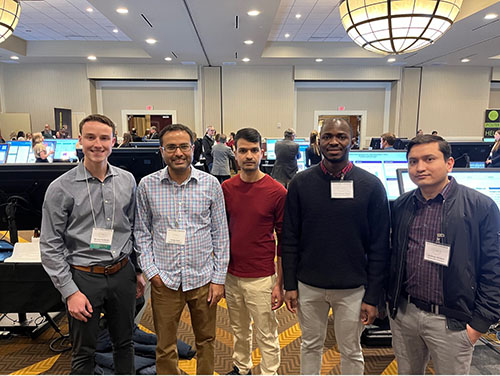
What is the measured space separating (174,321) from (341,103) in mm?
12323

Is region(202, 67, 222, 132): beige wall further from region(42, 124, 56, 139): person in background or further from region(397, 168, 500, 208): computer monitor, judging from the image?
region(397, 168, 500, 208): computer monitor

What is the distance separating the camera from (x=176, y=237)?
170 cm

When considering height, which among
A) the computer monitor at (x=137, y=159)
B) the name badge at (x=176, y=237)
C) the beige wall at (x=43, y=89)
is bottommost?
the name badge at (x=176, y=237)

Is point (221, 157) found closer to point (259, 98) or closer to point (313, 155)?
point (313, 155)

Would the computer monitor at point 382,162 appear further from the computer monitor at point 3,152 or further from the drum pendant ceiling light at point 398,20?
the computer monitor at point 3,152

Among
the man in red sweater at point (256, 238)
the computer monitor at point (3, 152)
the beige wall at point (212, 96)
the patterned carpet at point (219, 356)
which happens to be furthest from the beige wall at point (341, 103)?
the man in red sweater at point (256, 238)

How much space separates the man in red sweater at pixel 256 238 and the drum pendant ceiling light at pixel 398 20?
1418 millimetres

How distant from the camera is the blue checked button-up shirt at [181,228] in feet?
5.62

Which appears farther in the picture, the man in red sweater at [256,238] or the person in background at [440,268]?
the man in red sweater at [256,238]

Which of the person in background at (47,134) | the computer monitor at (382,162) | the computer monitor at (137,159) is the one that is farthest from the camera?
the person in background at (47,134)

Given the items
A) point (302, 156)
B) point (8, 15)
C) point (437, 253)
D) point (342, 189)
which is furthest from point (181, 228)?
point (302, 156)

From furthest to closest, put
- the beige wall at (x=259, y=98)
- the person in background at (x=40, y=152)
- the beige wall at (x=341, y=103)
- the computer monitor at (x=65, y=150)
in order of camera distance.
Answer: the beige wall at (x=341, y=103), the beige wall at (x=259, y=98), the computer monitor at (x=65, y=150), the person in background at (x=40, y=152)

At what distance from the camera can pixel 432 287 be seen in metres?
1.42

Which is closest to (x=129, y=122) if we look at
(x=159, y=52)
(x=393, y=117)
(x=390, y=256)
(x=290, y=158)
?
(x=159, y=52)
